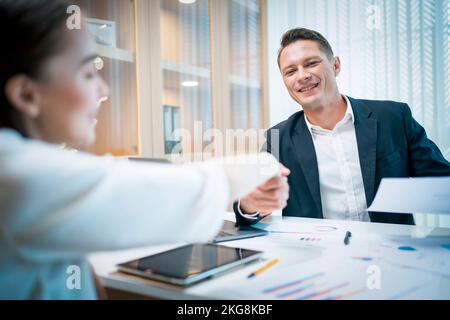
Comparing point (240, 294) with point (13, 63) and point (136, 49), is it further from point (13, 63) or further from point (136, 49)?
point (136, 49)

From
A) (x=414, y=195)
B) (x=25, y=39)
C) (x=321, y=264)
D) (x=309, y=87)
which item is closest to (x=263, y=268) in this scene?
(x=321, y=264)

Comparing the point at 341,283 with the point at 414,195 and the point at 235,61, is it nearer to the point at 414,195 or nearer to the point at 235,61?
the point at 414,195

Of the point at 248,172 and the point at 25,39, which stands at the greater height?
the point at 25,39

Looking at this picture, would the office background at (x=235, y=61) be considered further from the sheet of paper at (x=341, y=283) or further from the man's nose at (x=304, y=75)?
the sheet of paper at (x=341, y=283)

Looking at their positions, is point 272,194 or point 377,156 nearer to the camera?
point 272,194

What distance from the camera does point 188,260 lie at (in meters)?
0.66

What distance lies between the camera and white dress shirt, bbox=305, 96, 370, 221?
4.38ft

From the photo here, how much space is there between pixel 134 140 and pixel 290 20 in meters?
1.51

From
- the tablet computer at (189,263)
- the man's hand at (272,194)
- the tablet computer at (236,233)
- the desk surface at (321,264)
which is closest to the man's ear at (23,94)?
the desk surface at (321,264)

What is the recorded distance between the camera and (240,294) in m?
0.54

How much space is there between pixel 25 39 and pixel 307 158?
1.14 meters

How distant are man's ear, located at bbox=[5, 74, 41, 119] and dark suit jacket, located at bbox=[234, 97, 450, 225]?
1.10 m

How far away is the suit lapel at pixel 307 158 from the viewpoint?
1358 millimetres

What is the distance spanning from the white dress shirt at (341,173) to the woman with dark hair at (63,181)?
3.00ft
